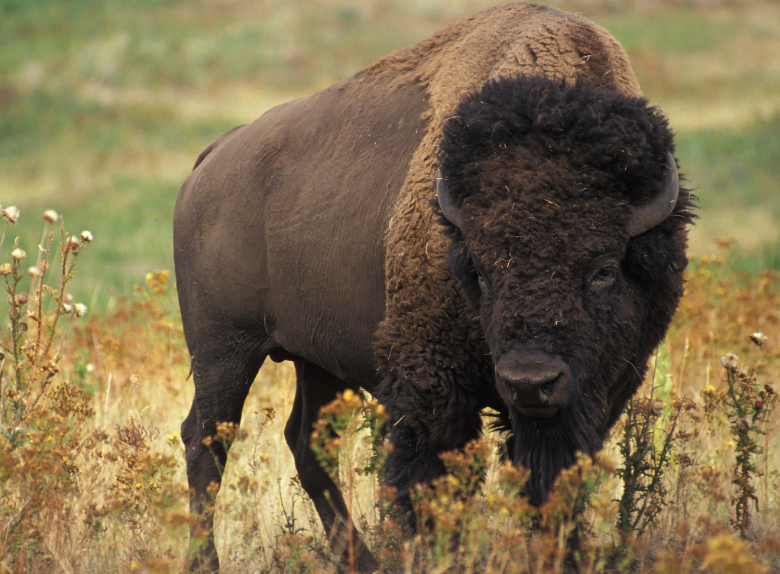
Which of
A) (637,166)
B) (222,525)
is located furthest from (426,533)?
(222,525)

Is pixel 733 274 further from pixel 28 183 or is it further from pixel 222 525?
pixel 28 183

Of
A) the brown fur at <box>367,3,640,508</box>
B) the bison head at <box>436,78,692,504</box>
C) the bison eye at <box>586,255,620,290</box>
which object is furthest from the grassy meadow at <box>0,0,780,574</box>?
the bison eye at <box>586,255,620,290</box>

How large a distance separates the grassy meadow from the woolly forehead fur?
42cm

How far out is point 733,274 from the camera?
7.53 m

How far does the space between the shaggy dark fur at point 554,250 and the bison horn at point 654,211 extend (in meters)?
0.04

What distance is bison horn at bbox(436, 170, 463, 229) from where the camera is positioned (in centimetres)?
340

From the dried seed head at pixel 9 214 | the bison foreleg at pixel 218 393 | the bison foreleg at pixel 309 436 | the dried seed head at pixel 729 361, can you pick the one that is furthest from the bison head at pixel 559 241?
the dried seed head at pixel 9 214

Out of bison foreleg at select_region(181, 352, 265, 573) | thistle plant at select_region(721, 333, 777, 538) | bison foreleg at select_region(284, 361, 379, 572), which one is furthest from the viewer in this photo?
bison foreleg at select_region(284, 361, 379, 572)

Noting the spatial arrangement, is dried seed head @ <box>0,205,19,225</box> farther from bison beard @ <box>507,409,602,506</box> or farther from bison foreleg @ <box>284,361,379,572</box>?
bison beard @ <box>507,409,602,506</box>

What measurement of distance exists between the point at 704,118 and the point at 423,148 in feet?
92.5

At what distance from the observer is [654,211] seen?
128 inches

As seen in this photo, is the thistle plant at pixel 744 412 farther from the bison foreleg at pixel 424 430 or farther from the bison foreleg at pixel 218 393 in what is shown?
the bison foreleg at pixel 218 393

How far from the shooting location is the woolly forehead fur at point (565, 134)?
10.6 ft

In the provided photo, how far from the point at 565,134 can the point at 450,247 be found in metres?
0.67
